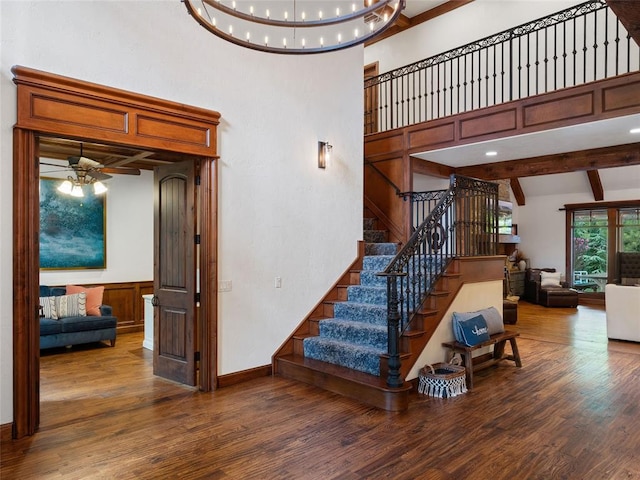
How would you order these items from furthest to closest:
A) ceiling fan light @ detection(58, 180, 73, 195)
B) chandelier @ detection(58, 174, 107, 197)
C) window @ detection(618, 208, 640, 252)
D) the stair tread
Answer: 1. window @ detection(618, 208, 640, 252)
2. ceiling fan light @ detection(58, 180, 73, 195)
3. chandelier @ detection(58, 174, 107, 197)
4. the stair tread

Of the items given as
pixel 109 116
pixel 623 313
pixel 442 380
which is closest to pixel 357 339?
pixel 442 380

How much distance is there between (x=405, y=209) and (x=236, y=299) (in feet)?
11.9

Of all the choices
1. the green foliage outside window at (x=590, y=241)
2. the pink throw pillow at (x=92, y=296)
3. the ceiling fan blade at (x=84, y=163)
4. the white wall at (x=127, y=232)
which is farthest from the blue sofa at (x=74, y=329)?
the green foliage outside window at (x=590, y=241)

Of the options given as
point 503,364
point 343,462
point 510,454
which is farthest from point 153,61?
point 503,364

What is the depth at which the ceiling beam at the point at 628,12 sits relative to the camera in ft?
7.15

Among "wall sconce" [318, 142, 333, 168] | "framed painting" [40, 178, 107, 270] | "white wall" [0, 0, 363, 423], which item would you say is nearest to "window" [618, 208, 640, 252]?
"white wall" [0, 0, 363, 423]

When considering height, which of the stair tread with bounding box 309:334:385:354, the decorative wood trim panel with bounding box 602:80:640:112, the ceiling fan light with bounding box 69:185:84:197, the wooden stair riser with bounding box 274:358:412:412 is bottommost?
the wooden stair riser with bounding box 274:358:412:412

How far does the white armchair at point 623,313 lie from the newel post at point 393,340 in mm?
4861

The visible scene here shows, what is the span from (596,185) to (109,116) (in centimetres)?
1168

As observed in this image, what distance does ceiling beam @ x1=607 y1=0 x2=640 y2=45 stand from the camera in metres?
2.18

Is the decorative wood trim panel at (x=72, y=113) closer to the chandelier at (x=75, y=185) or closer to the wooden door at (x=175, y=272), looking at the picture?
the wooden door at (x=175, y=272)

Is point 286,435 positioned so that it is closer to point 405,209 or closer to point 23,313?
point 23,313

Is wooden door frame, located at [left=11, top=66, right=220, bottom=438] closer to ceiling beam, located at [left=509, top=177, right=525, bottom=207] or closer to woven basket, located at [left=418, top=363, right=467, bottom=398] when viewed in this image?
woven basket, located at [left=418, top=363, right=467, bottom=398]

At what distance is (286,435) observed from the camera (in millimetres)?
3221
